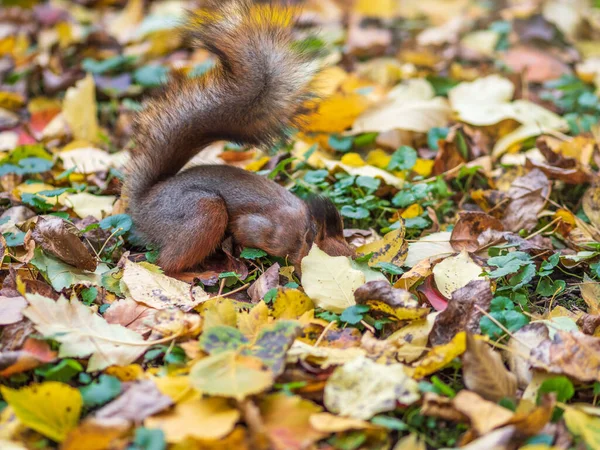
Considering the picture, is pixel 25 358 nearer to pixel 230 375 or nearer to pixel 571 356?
pixel 230 375

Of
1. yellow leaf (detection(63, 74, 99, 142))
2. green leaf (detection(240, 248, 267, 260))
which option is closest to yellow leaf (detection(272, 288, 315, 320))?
green leaf (detection(240, 248, 267, 260))

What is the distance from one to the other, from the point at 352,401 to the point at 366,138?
1.63m

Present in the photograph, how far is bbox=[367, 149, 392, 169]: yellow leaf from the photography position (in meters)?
2.80

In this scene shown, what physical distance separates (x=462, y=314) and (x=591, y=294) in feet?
1.59

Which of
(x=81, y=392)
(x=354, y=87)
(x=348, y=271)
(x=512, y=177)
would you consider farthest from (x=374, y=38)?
(x=81, y=392)

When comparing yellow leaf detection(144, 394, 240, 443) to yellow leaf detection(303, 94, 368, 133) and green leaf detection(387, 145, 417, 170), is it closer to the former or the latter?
green leaf detection(387, 145, 417, 170)

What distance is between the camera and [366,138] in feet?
9.65

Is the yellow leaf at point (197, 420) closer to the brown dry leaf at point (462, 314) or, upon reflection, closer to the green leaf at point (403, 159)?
the brown dry leaf at point (462, 314)

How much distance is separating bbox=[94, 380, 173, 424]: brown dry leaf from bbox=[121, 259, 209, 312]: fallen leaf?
41 centimetres

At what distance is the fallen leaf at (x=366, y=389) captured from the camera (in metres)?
1.49

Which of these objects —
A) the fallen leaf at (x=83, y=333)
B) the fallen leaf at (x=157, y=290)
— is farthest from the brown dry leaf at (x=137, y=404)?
the fallen leaf at (x=157, y=290)

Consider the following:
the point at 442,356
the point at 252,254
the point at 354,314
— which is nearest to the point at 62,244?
the point at 252,254

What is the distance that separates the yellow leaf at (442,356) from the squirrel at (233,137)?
0.57m

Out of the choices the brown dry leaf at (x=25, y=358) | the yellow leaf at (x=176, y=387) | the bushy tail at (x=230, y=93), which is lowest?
the yellow leaf at (x=176, y=387)
